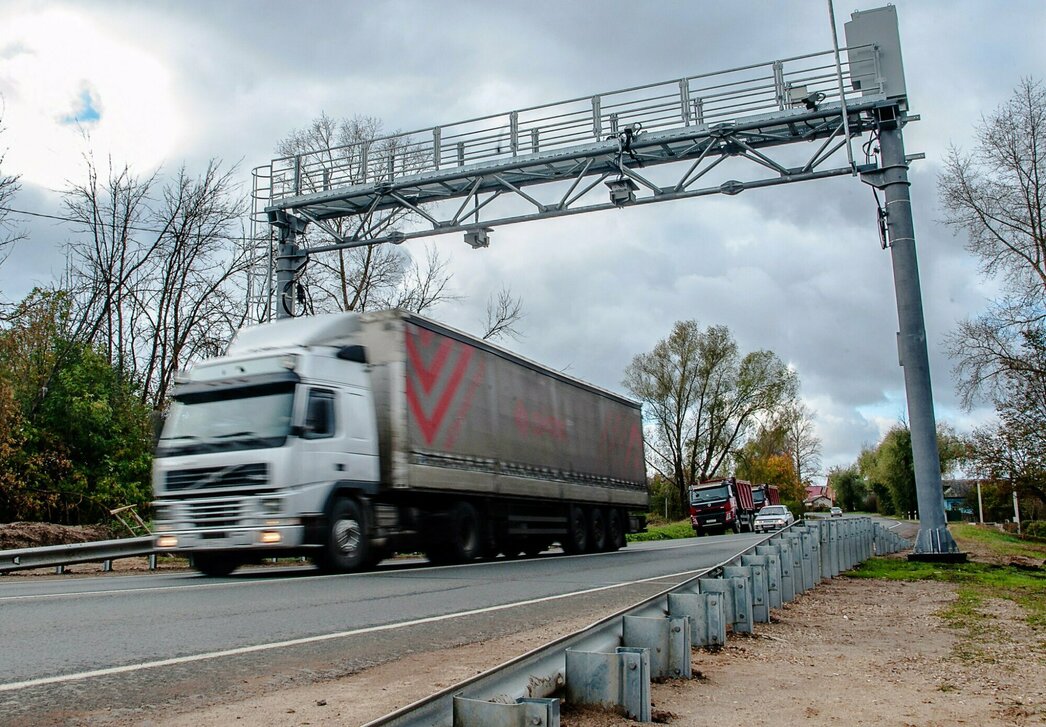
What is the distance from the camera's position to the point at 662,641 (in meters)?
4.95

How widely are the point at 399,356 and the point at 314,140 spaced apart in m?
21.7

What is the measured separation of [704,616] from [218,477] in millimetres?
7618

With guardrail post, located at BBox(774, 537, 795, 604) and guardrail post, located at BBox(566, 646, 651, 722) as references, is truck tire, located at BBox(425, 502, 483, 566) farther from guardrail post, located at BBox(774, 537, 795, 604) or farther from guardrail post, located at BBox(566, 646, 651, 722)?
guardrail post, located at BBox(566, 646, 651, 722)

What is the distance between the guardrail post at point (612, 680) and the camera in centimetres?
404

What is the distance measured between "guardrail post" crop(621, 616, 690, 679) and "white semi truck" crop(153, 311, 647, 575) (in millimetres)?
7423

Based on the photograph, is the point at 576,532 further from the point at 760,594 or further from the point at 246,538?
the point at 760,594

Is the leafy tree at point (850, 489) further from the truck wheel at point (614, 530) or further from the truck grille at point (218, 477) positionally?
the truck grille at point (218, 477)

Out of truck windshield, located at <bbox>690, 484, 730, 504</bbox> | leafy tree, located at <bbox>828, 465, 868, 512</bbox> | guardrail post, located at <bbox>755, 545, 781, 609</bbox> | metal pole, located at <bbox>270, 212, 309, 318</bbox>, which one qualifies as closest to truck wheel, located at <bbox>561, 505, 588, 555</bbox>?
metal pole, located at <bbox>270, 212, 309, 318</bbox>

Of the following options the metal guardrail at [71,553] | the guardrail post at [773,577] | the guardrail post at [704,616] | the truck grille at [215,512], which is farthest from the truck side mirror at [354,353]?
the guardrail post at [704,616]

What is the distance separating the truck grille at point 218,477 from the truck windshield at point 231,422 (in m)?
0.27

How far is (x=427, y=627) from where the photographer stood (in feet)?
23.7

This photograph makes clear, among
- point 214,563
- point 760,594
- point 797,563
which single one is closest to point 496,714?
point 760,594

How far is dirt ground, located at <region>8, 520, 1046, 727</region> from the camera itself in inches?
167

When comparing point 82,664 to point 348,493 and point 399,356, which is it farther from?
point 399,356
